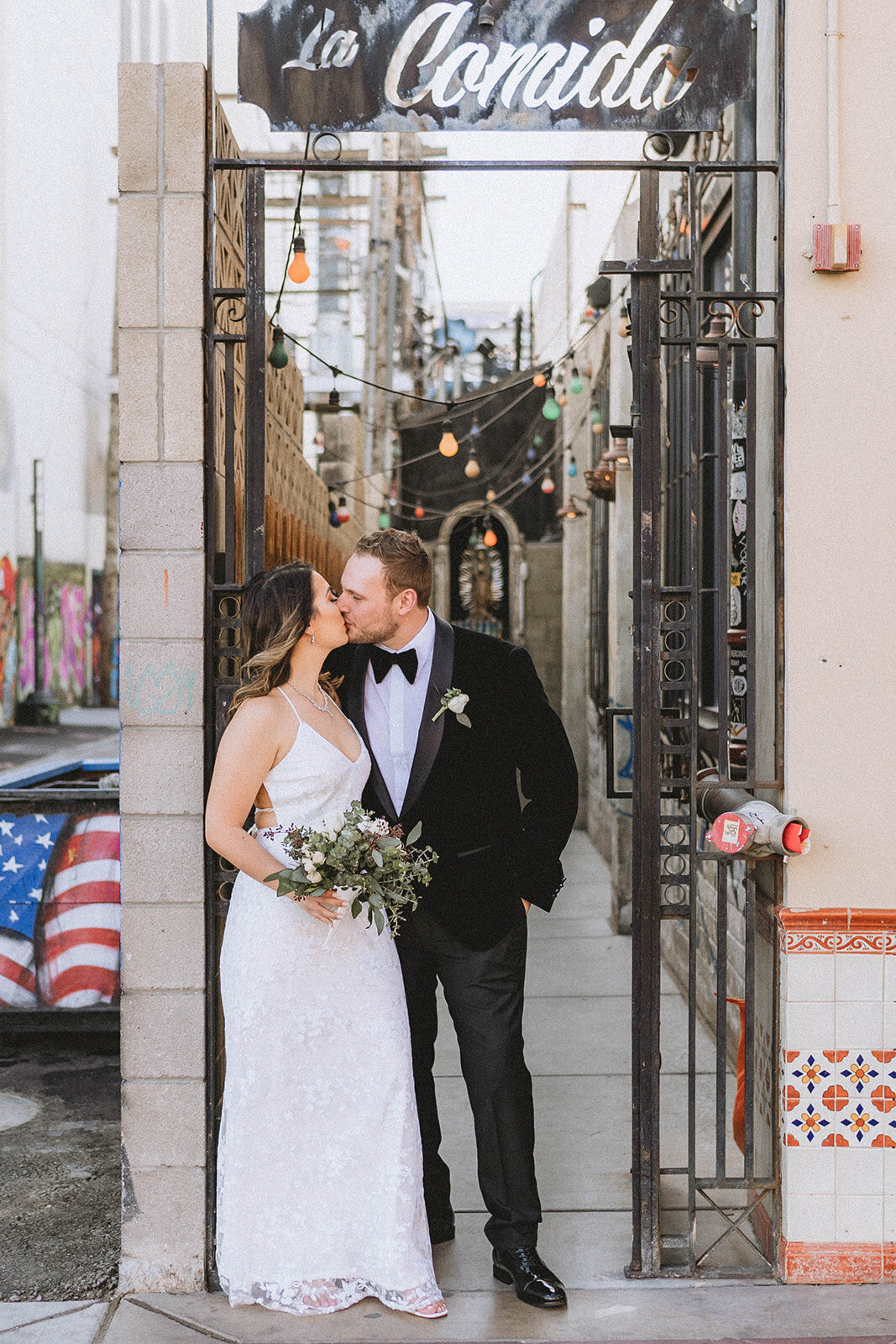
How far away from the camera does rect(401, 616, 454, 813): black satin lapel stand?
11.6 feet

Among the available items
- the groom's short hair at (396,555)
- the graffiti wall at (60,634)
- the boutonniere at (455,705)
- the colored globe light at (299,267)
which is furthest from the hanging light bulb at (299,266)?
the graffiti wall at (60,634)

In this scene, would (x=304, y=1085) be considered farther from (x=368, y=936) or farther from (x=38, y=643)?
(x=38, y=643)

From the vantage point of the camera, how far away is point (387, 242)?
708 inches

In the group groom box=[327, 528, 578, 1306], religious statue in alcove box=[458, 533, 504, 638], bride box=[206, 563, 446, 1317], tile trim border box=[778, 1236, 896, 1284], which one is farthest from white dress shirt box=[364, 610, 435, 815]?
religious statue in alcove box=[458, 533, 504, 638]

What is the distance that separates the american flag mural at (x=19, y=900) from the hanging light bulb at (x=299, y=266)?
2920 millimetres

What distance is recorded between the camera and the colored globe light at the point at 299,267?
4.36 meters

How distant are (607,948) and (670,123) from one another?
551 centimetres

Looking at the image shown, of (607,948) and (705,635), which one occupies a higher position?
(705,635)

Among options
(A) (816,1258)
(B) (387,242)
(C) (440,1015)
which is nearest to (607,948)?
(C) (440,1015)

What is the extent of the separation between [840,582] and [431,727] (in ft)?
4.20

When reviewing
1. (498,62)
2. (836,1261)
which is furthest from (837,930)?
(498,62)

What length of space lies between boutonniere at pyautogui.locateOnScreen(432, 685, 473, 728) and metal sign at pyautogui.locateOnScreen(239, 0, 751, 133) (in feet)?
5.55

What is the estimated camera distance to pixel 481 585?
71.4 feet

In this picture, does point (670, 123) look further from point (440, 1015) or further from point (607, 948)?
point (607, 948)
